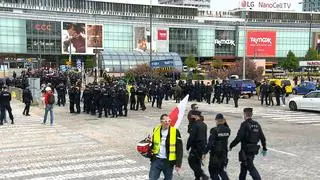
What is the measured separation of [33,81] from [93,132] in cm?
1423

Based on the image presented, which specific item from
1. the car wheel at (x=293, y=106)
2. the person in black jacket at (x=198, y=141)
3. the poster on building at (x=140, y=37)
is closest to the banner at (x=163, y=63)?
the car wheel at (x=293, y=106)

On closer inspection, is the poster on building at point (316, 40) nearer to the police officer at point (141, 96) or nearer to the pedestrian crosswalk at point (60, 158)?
the police officer at point (141, 96)

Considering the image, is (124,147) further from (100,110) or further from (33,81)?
(33,81)

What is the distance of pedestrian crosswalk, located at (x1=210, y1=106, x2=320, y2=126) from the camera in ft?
72.3

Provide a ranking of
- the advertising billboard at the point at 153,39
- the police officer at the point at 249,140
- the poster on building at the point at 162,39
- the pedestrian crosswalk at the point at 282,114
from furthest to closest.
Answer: the poster on building at the point at 162,39 → the advertising billboard at the point at 153,39 → the pedestrian crosswalk at the point at 282,114 → the police officer at the point at 249,140

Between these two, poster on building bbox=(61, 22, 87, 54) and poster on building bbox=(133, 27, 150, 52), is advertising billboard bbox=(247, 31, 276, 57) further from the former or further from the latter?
poster on building bbox=(61, 22, 87, 54)

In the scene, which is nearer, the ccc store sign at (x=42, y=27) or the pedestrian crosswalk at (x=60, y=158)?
the pedestrian crosswalk at (x=60, y=158)

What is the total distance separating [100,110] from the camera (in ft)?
75.2

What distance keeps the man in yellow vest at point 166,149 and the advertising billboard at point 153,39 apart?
106 metres

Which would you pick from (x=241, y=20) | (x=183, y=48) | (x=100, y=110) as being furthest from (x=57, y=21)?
(x=100, y=110)

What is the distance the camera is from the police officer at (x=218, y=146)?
858 cm

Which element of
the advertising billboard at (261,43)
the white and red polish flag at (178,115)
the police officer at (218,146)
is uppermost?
the advertising billboard at (261,43)

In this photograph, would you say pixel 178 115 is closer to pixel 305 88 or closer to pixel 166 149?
pixel 166 149

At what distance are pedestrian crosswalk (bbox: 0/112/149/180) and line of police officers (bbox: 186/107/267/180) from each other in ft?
6.35
